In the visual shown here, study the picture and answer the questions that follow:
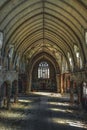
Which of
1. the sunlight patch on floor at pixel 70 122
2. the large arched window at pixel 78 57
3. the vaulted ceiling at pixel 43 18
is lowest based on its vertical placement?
the sunlight patch on floor at pixel 70 122

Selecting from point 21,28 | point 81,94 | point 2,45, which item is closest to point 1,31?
point 2,45

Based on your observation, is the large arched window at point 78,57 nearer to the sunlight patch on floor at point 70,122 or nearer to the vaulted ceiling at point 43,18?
the vaulted ceiling at point 43,18

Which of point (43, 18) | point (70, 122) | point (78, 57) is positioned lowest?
point (70, 122)

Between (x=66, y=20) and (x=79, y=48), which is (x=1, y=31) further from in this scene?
(x=79, y=48)

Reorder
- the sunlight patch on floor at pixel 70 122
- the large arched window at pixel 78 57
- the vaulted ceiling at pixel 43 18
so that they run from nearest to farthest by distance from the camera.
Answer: the sunlight patch on floor at pixel 70 122, the vaulted ceiling at pixel 43 18, the large arched window at pixel 78 57

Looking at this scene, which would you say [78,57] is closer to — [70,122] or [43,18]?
[43,18]

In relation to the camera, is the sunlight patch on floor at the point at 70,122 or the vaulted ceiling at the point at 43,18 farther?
the vaulted ceiling at the point at 43,18

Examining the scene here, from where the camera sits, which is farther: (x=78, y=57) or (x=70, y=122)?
(x=78, y=57)

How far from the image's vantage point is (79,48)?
31.1m

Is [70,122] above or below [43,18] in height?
below

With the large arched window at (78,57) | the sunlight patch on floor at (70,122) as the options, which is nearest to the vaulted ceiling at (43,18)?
the large arched window at (78,57)

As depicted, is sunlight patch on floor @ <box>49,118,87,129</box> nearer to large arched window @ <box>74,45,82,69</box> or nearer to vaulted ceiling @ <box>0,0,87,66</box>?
vaulted ceiling @ <box>0,0,87,66</box>

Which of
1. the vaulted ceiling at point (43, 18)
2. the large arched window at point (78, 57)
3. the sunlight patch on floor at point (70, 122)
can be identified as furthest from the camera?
the large arched window at point (78, 57)

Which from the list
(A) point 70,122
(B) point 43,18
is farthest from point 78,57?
(A) point 70,122
